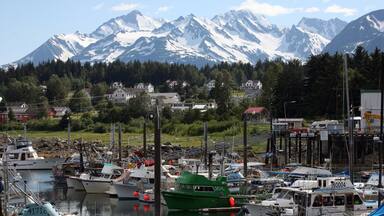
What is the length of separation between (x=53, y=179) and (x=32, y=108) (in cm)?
11301

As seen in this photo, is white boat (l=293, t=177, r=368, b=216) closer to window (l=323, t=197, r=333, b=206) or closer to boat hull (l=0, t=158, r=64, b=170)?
window (l=323, t=197, r=333, b=206)

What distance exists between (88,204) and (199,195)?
12962mm

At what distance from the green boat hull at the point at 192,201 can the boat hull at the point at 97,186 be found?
15558 millimetres

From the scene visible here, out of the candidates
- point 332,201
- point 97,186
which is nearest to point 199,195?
point 332,201

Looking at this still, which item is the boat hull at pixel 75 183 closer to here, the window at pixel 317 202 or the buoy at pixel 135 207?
the buoy at pixel 135 207

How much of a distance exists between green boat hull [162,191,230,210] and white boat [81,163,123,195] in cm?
1506

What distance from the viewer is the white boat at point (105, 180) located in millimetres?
73062

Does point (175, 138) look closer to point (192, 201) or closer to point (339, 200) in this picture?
point (192, 201)

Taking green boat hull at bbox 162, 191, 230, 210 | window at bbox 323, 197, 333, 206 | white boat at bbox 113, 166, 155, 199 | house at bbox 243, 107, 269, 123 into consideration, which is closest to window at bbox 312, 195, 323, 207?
window at bbox 323, 197, 333, 206

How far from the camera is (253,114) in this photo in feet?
460

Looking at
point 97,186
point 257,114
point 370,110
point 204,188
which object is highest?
point 370,110

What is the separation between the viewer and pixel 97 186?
7412 cm

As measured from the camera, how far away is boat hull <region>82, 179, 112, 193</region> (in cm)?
7334

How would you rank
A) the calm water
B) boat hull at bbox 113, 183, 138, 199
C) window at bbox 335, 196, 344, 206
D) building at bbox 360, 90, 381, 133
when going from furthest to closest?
building at bbox 360, 90, 381, 133 → boat hull at bbox 113, 183, 138, 199 → the calm water → window at bbox 335, 196, 344, 206
